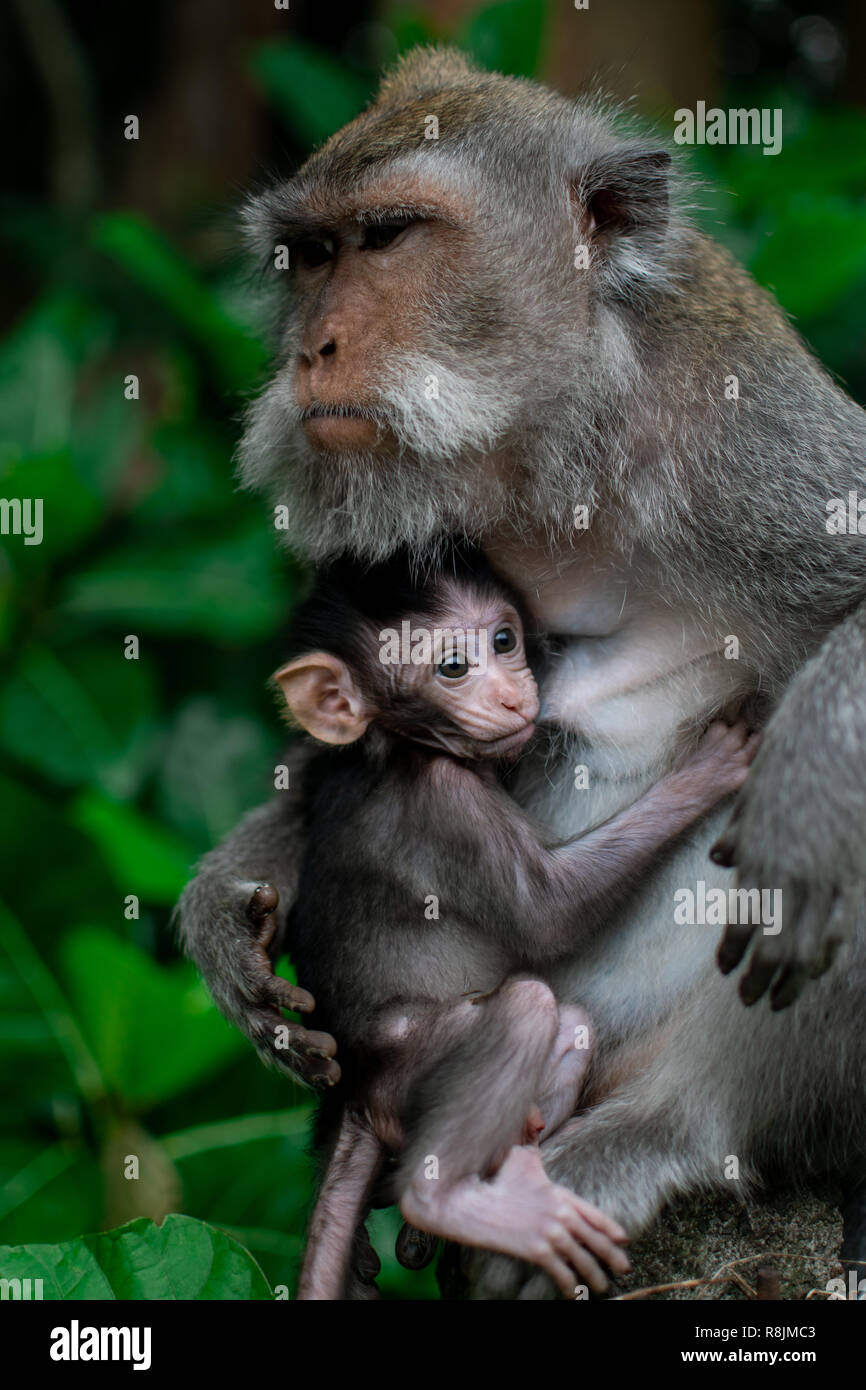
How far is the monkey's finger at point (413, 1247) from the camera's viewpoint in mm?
3182

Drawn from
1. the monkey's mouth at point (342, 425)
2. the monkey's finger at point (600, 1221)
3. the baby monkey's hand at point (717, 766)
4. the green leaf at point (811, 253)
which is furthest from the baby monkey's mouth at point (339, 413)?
the green leaf at point (811, 253)

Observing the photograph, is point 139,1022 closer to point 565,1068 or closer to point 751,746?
point 565,1068

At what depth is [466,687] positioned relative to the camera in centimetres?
320

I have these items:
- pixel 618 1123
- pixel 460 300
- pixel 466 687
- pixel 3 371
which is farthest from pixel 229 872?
pixel 3 371

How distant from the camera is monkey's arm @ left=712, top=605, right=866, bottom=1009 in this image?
260 cm

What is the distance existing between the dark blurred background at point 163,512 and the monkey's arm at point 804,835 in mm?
1748

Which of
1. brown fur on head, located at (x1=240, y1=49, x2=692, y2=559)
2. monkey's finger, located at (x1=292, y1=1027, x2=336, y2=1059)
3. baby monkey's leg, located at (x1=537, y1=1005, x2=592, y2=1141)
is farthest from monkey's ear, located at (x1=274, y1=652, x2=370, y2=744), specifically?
baby monkey's leg, located at (x1=537, y1=1005, x2=592, y2=1141)

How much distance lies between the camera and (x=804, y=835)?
8.67 ft

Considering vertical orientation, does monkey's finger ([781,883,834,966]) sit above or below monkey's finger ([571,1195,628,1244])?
above

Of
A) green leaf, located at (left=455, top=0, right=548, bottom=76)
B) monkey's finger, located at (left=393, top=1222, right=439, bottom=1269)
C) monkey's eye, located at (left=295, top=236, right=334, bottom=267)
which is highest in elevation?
green leaf, located at (left=455, top=0, right=548, bottom=76)

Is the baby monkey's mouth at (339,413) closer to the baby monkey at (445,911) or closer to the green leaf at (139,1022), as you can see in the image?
the baby monkey at (445,911)

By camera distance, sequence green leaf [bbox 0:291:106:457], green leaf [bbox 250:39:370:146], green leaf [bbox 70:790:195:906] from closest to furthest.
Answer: green leaf [bbox 70:790:195:906], green leaf [bbox 250:39:370:146], green leaf [bbox 0:291:106:457]

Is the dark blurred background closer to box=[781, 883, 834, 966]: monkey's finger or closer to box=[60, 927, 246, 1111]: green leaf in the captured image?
box=[60, 927, 246, 1111]: green leaf

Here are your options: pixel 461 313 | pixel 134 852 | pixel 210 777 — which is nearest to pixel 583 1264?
pixel 461 313
